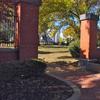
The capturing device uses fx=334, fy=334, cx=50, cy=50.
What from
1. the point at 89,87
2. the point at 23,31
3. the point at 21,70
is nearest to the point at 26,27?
the point at 23,31

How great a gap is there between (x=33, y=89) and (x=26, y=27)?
6.41 meters

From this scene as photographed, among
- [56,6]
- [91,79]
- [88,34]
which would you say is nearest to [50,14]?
[56,6]

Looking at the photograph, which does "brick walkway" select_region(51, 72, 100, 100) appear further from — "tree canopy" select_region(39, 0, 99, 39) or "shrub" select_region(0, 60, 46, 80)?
"tree canopy" select_region(39, 0, 99, 39)

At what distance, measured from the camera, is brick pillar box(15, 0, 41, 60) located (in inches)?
556

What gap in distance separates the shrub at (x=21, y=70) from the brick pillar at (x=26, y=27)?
4564 mm

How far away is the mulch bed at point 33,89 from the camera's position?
7664mm

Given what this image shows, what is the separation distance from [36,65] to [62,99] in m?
2.08

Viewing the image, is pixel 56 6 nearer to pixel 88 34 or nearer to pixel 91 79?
pixel 88 34

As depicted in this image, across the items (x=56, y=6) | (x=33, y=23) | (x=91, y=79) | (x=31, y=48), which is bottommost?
(x=91, y=79)

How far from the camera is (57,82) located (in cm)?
950

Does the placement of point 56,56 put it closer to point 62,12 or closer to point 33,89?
point 62,12

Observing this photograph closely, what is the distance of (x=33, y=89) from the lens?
8.20 metres

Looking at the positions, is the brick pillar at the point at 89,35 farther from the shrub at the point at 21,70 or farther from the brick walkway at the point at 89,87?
the shrub at the point at 21,70

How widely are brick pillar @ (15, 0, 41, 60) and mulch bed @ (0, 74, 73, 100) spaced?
4.93m
